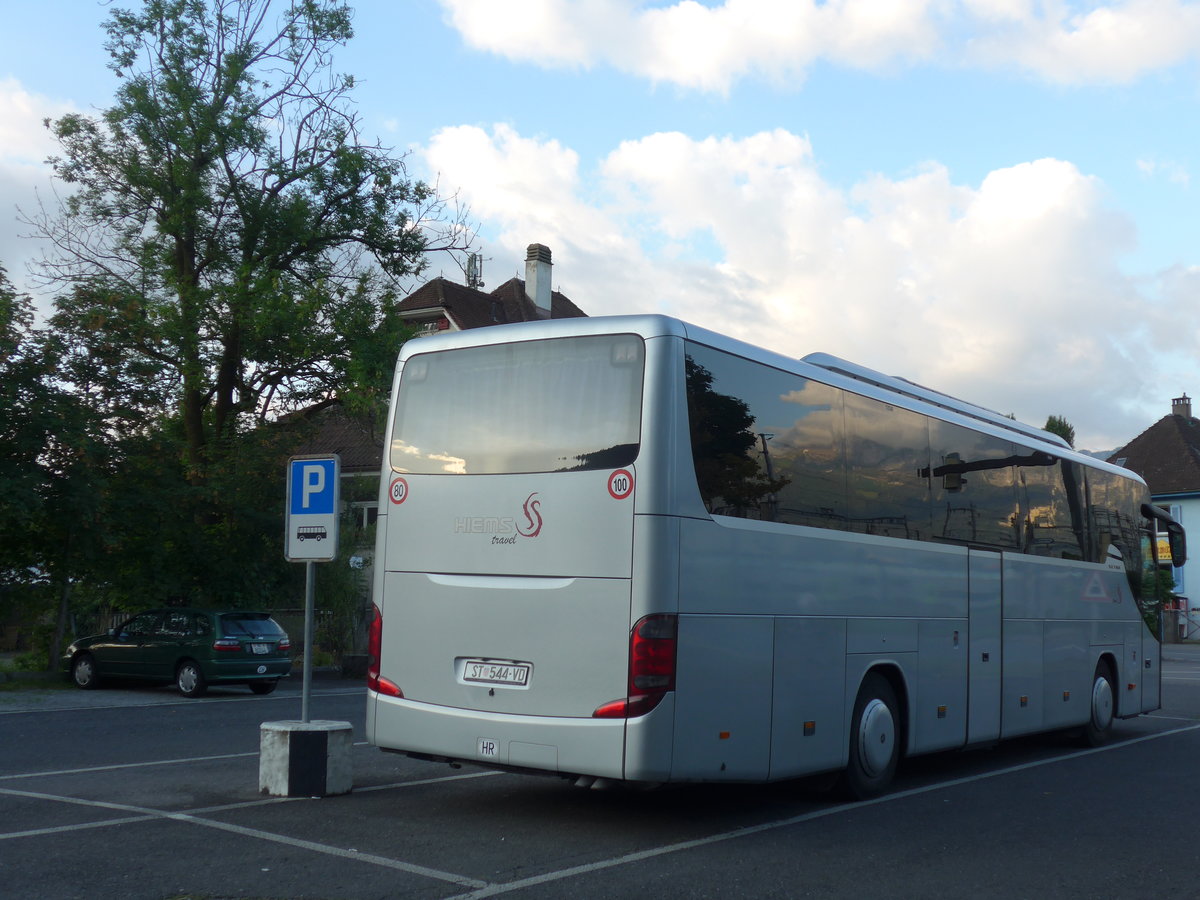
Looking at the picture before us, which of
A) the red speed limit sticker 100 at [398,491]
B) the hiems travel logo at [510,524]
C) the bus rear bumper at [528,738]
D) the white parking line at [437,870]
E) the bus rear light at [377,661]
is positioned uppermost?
the red speed limit sticker 100 at [398,491]

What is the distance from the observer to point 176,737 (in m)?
14.9

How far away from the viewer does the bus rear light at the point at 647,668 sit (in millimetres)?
8117

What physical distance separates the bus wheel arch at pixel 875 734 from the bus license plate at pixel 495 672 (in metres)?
2.93

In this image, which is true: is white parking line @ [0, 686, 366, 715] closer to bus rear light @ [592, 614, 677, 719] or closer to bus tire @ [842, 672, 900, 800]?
bus tire @ [842, 672, 900, 800]

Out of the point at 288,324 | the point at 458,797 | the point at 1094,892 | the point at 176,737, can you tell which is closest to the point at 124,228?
the point at 288,324

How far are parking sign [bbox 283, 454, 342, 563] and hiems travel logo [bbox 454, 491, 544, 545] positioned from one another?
1.85 meters

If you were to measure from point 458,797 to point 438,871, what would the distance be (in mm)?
2915

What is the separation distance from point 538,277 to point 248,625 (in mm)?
35092

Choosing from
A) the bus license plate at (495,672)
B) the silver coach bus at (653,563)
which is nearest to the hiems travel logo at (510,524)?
the silver coach bus at (653,563)

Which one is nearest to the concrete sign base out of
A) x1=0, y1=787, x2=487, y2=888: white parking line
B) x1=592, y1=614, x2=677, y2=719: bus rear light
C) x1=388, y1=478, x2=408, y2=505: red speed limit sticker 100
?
x1=0, y1=787, x2=487, y2=888: white parking line

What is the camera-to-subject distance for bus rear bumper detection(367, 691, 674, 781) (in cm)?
807

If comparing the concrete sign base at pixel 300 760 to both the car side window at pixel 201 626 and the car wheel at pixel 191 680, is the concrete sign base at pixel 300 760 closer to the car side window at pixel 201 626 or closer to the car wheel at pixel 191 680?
the car wheel at pixel 191 680

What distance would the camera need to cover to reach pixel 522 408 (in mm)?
8984

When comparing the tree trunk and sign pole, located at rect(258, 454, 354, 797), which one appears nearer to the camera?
sign pole, located at rect(258, 454, 354, 797)
